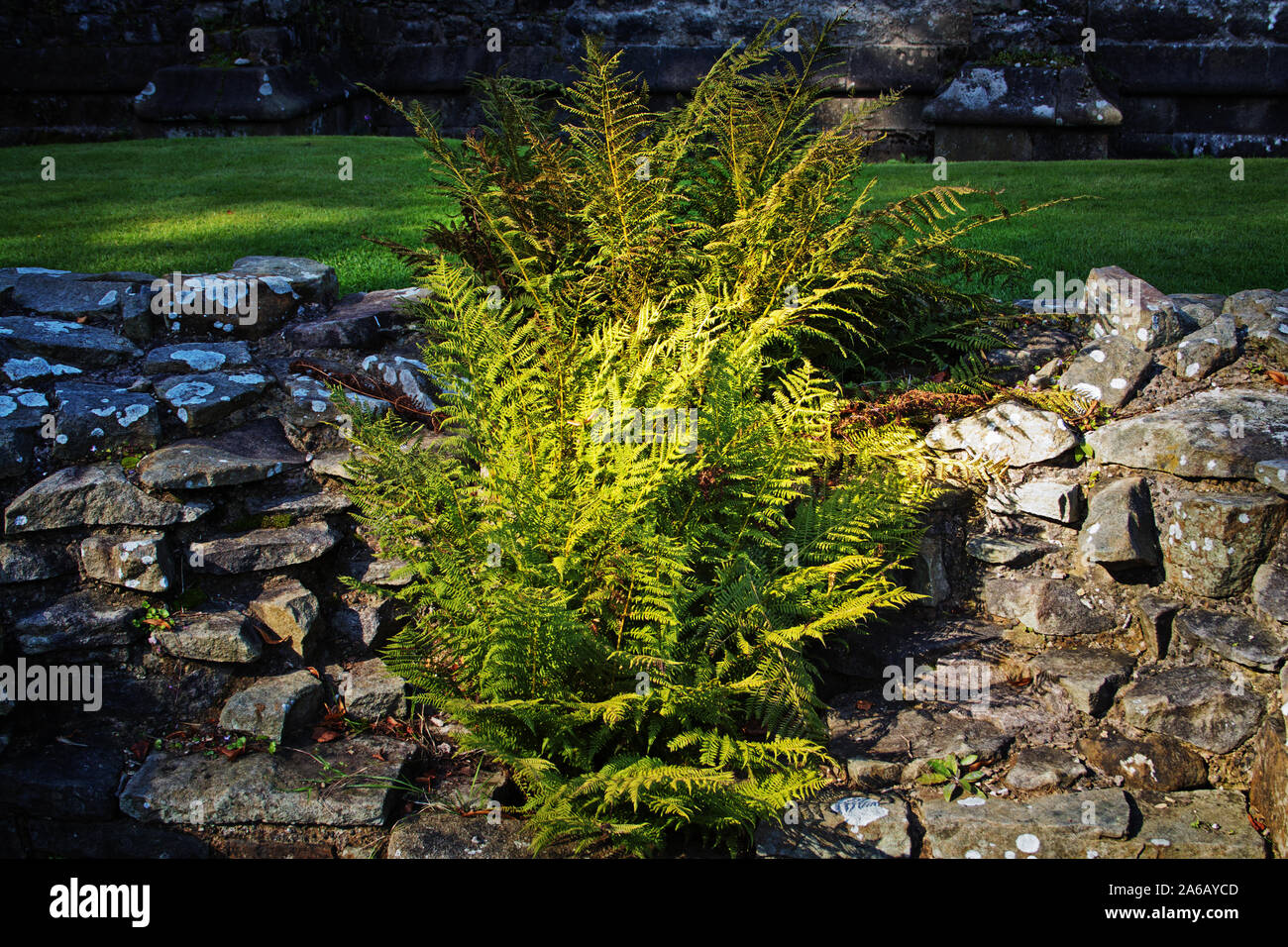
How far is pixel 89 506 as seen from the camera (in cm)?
371

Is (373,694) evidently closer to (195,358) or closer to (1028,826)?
(195,358)

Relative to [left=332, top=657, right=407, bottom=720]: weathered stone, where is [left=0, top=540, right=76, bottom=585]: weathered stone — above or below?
above

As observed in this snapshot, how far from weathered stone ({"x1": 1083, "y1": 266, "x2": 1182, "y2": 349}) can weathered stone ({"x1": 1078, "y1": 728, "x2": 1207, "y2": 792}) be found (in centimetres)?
192

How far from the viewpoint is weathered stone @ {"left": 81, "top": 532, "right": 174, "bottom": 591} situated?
11.9ft

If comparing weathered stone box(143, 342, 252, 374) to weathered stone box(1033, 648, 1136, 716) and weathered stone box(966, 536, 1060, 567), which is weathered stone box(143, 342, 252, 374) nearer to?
weathered stone box(966, 536, 1060, 567)

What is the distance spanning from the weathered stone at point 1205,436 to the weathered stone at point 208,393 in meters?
3.82

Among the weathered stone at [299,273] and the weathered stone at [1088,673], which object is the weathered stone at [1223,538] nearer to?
the weathered stone at [1088,673]

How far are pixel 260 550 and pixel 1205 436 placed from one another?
3.87m

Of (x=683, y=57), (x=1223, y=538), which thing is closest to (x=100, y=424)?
(x=1223, y=538)

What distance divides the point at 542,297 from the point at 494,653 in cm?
193

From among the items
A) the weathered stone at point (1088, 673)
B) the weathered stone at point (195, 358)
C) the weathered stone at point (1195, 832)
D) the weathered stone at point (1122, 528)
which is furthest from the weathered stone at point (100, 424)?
the weathered stone at point (1195, 832)

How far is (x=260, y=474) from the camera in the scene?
12.9 ft

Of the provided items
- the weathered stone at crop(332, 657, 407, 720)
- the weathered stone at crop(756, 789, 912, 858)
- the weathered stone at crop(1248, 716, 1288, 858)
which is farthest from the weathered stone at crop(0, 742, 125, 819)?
the weathered stone at crop(1248, 716, 1288, 858)
